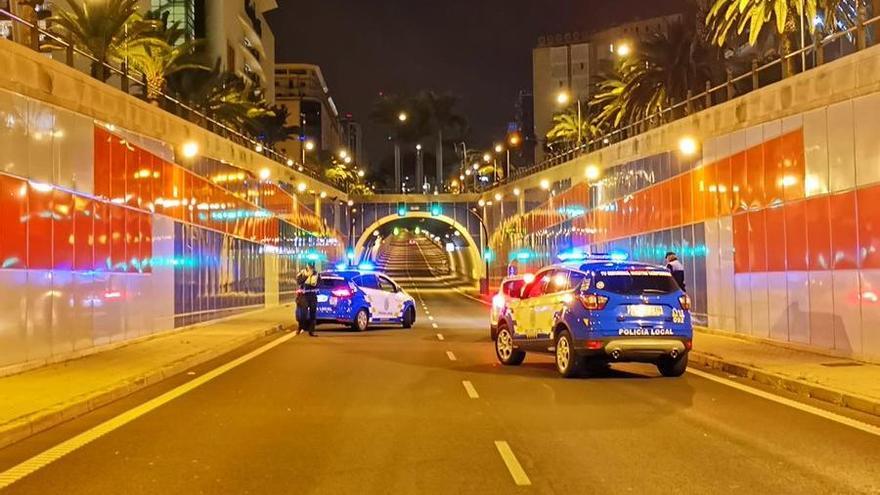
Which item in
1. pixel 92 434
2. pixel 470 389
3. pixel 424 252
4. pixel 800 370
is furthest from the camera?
pixel 424 252

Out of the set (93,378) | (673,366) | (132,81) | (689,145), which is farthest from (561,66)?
(93,378)

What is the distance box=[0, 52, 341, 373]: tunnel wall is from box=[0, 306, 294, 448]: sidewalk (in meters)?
0.70

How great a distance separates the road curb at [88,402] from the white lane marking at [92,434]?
558mm

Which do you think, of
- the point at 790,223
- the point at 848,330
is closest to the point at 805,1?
the point at 790,223

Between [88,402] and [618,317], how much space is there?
26.0ft

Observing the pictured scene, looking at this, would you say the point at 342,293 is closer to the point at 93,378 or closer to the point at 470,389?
the point at 93,378

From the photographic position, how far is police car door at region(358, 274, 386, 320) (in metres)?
28.8

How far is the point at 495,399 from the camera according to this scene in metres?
12.8

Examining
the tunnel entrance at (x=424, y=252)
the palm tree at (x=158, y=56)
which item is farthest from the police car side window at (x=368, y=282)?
the tunnel entrance at (x=424, y=252)

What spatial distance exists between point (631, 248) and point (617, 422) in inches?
883

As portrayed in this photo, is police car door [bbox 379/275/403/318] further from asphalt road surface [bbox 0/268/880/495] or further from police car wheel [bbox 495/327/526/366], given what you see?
asphalt road surface [bbox 0/268/880/495]

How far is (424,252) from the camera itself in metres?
173

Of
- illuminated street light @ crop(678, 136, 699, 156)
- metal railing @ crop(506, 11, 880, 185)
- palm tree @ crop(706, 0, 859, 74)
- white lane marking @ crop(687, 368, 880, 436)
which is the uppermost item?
palm tree @ crop(706, 0, 859, 74)

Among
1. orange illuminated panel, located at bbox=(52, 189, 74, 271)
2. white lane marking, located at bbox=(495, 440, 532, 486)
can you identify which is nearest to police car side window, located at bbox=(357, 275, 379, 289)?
orange illuminated panel, located at bbox=(52, 189, 74, 271)
